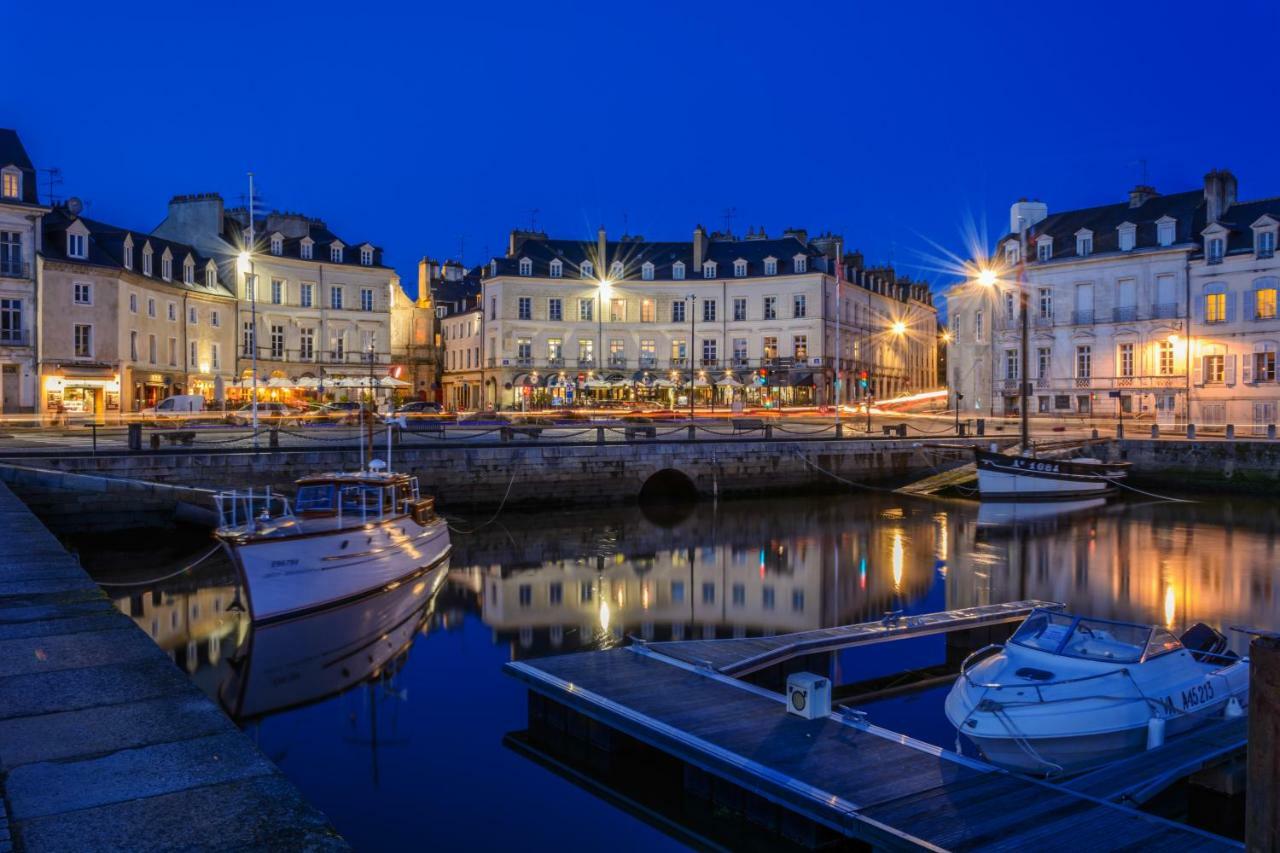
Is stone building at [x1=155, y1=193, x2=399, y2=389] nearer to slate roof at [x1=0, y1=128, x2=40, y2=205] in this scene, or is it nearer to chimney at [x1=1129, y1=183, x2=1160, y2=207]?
slate roof at [x1=0, y1=128, x2=40, y2=205]

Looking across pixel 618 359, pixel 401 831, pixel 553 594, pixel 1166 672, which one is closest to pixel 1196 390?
pixel 618 359

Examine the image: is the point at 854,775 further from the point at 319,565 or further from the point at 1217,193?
the point at 1217,193

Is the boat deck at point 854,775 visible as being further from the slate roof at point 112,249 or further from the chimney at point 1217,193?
the chimney at point 1217,193

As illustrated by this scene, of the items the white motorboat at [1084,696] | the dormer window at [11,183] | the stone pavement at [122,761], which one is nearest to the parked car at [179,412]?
the dormer window at [11,183]

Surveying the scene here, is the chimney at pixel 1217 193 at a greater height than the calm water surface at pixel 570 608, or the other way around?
the chimney at pixel 1217 193

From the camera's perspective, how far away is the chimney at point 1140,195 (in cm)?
5850

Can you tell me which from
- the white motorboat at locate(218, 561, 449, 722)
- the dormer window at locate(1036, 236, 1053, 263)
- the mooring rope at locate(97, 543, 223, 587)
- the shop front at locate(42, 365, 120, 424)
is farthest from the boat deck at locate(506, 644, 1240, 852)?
the dormer window at locate(1036, 236, 1053, 263)

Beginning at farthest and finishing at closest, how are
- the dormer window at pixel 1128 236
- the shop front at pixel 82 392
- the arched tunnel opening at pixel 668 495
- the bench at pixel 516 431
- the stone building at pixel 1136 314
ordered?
the dormer window at pixel 1128 236 < the stone building at pixel 1136 314 < the shop front at pixel 82 392 < the bench at pixel 516 431 < the arched tunnel opening at pixel 668 495

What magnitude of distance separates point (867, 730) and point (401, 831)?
4528 millimetres

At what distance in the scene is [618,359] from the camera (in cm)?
7425

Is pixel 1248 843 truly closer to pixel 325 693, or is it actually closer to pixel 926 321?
pixel 325 693

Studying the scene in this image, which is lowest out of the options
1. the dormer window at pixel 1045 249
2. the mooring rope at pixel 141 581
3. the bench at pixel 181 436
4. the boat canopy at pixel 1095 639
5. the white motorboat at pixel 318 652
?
the white motorboat at pixel 318 652

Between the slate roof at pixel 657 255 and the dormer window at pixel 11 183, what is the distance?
31.4 m

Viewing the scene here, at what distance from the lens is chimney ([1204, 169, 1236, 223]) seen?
176 feet
